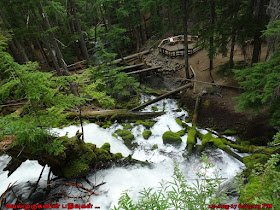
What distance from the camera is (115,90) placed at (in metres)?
12.7

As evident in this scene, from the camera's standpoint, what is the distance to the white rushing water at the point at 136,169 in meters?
5.47

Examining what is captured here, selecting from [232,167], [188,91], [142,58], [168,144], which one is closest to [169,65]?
[142,58]

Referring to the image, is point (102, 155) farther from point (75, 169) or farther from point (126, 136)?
point (126, 136)

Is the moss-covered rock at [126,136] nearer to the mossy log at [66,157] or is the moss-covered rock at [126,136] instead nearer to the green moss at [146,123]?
the green moss at [146,123]

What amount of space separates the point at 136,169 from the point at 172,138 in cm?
281

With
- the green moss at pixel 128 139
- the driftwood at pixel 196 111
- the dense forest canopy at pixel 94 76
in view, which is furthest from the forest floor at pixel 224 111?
the green moss at pixel 128 139

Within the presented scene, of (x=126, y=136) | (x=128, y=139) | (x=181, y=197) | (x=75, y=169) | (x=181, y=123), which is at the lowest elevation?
(x=181, y=123)

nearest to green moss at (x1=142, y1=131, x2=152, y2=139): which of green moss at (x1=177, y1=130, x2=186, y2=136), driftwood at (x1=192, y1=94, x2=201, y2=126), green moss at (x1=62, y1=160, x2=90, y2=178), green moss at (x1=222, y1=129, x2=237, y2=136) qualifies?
green moss at (x1=177, y1=130, x2=186, y2=136)

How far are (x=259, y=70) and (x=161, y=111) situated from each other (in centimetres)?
646

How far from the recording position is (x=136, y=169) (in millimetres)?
6508

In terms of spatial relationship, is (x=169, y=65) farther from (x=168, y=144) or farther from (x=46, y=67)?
(x=46, y=67)

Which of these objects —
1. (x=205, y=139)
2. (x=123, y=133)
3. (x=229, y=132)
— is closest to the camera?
(x=205, y=139)

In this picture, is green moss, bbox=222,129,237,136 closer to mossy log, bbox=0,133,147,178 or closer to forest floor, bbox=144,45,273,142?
forest floor, bbox=144,45,273,142

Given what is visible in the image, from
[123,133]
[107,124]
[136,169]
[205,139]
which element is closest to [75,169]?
[136,169]
